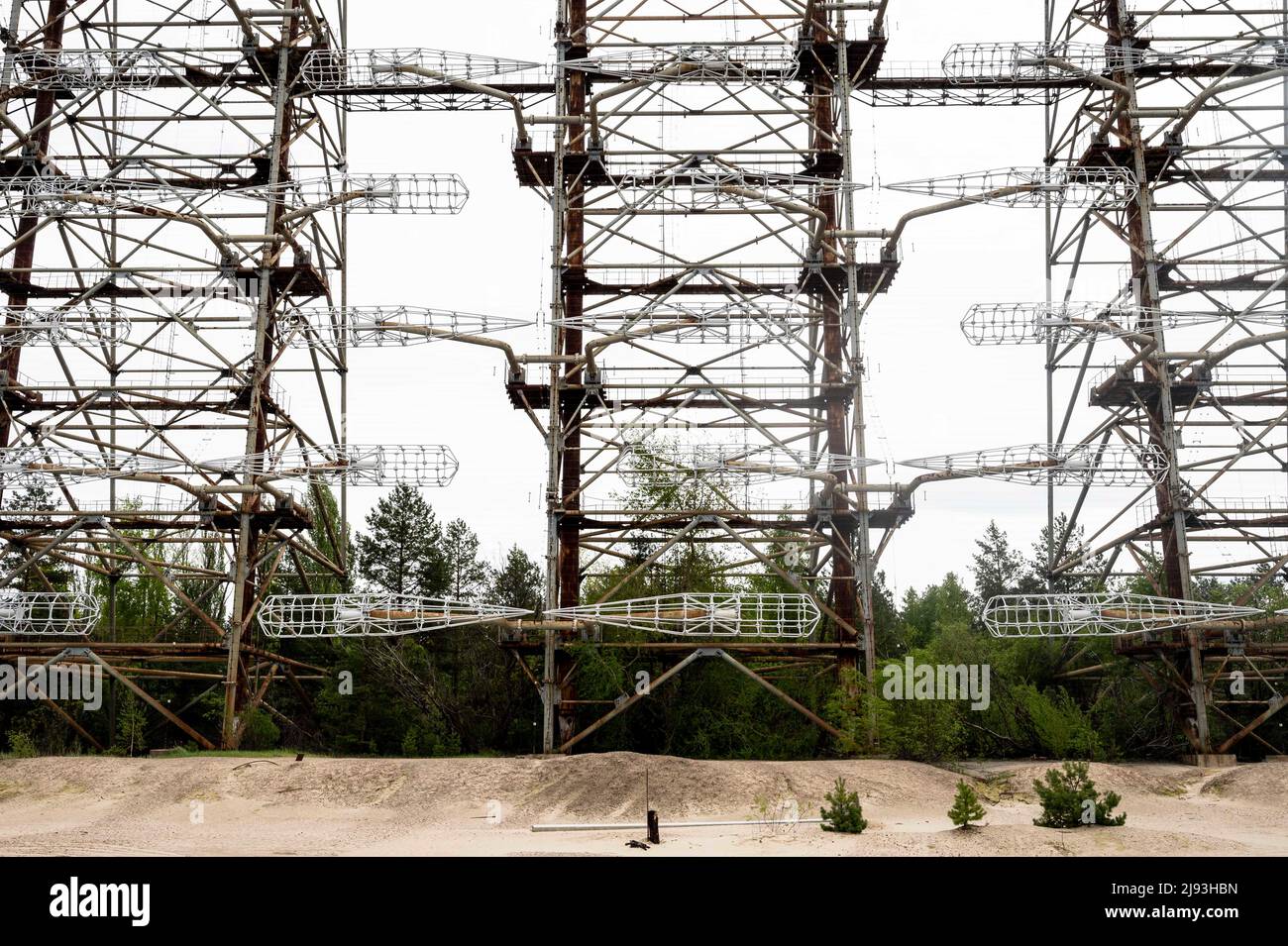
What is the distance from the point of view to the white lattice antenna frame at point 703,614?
25.3 metres

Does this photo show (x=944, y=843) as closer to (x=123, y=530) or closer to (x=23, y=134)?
(x=123, y=530)

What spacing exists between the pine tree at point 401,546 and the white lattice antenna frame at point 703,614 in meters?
16.4

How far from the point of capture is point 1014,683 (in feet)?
107

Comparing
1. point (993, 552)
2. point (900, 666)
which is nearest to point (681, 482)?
point (900, 666)

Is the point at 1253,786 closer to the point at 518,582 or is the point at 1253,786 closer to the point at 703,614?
the point at 703,614

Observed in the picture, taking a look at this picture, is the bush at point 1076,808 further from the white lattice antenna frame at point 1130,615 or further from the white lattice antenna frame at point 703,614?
the white lattice antenna frame at point 703,614

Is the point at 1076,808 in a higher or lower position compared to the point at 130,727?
higher

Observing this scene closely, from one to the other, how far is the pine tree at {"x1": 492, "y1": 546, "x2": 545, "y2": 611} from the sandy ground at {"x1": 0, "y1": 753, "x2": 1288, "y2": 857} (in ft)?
62.5

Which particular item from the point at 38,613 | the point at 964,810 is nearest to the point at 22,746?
the point at 38,613

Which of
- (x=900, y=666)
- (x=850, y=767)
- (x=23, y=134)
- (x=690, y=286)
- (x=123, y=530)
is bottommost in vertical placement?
(x=850, y=767)

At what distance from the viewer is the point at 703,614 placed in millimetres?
31016

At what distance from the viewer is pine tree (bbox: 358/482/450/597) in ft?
154

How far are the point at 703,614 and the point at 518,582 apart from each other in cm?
1785

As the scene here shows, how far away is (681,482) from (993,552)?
39231mm
